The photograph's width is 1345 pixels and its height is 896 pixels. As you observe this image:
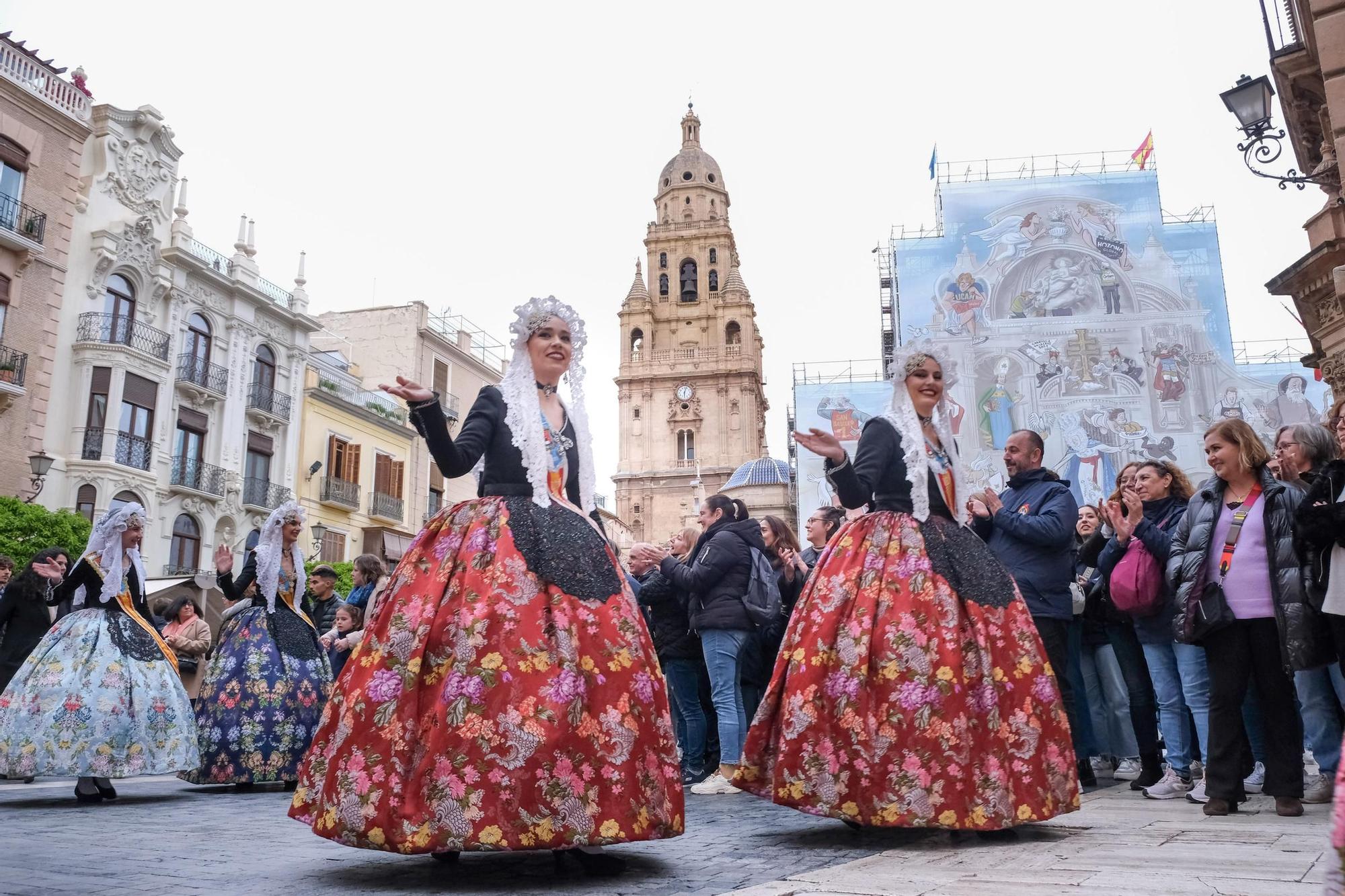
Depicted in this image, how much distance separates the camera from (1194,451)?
3183 centimetres

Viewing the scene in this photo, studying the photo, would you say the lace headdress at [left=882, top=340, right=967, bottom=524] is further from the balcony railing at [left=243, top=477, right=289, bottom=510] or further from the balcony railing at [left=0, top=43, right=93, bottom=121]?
the balcony railing at [left=243, top=477, right=289, bottom=510]

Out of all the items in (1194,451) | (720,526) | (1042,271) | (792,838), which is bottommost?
(792,838)

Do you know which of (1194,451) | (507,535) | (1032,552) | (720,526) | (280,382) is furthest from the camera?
(1194,451)

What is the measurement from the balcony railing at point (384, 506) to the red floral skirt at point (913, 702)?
2755 centimetres

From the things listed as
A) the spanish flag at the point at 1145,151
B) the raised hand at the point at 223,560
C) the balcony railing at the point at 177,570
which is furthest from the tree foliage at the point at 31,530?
the spanish flag at the point at 1145,151

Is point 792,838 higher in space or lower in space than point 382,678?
lower

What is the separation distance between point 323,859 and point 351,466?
27260 mm

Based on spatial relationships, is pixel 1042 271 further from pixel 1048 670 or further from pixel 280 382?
pixel 1048 670

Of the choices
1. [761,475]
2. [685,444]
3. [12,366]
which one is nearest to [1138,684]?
[12,366]

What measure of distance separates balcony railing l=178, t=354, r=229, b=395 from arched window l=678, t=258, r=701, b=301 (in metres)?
49.4

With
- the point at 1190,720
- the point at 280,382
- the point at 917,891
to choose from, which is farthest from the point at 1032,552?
the point at 280,382

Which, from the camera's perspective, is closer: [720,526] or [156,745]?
[156,745]

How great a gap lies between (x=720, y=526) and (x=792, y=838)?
264 centimetres

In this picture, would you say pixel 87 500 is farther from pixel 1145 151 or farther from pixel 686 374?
pixel 686 374
